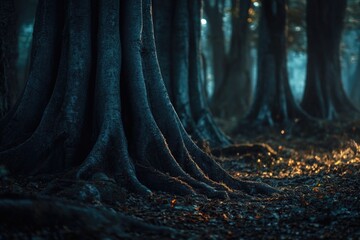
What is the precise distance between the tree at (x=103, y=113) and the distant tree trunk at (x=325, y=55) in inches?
576

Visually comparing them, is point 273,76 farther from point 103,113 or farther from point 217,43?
point 217,43

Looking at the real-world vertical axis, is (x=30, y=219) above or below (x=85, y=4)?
below

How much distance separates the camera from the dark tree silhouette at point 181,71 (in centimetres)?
1423

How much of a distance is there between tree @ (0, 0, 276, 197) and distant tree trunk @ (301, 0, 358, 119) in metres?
14.6

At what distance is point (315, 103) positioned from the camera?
21922 mm

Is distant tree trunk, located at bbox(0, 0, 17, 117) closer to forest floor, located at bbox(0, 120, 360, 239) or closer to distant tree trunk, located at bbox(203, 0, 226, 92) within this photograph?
forest floor, located at bbox(0, 120, 360, 239)

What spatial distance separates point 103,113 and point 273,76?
12.5 m

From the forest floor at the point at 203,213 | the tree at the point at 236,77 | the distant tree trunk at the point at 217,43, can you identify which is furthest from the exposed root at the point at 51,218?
the distant tree trunk at the point at 217,43

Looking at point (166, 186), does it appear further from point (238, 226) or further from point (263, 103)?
point (263, 103)

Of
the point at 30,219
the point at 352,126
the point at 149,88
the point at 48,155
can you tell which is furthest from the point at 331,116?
the point at 30,219

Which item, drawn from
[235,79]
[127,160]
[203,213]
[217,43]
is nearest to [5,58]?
[127,160]

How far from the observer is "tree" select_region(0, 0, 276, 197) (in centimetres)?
786

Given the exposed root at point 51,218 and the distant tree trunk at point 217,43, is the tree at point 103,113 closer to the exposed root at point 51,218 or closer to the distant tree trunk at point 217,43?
the exposed root at point 51,218

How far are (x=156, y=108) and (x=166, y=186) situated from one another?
166cm
